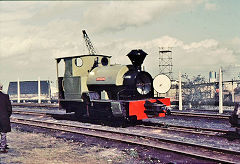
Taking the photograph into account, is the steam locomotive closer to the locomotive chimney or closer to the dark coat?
the locomotive chimney

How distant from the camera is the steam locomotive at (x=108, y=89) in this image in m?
10.3

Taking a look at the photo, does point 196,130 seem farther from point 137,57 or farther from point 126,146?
point 137,57

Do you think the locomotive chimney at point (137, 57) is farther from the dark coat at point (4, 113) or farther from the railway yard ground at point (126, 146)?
the dark coat at point (4, 113)

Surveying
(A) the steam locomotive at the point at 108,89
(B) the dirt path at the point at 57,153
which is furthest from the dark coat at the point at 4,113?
(A) the steam locomotive at the point at 108,89

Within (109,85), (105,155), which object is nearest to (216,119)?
(109,85)

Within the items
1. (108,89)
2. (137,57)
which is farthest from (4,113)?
(137,57)

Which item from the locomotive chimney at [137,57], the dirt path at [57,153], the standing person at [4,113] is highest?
the locomotive chimney at [137,57]

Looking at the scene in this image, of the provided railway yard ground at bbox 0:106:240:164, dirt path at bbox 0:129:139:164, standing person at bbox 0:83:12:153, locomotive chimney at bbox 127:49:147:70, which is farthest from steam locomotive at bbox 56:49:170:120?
standing person at bbox 0:83:12:153

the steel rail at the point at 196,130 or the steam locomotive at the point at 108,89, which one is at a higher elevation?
the steam locomotive at the point at 108,89

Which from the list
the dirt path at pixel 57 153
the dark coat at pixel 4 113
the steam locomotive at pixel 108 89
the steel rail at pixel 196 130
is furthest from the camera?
the steam locomotive at pixel 108 89

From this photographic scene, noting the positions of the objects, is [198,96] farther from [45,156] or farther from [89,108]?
[45,156]

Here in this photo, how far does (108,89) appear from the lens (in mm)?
11680

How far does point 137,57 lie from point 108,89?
6.60 ft

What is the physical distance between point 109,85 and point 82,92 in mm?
1368
